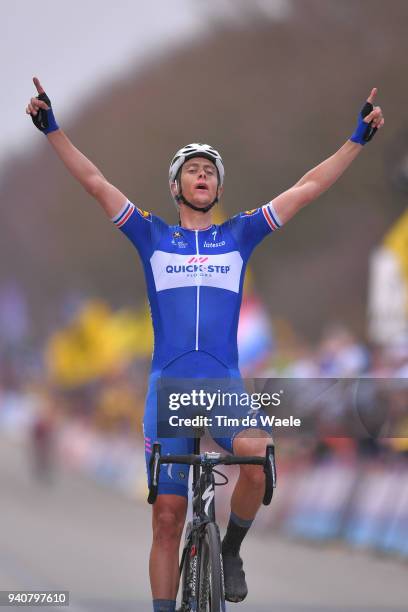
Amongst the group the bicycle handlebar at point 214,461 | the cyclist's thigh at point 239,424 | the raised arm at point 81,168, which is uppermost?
the raised arm at point 81,168

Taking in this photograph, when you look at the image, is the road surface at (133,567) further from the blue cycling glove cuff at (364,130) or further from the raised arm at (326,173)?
the blue cycling glove cuff at (364,130)

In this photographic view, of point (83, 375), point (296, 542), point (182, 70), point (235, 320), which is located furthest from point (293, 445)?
point (182, 70)

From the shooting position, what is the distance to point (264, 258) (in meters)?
53.5

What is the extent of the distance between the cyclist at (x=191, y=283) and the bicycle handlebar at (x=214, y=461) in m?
0.15

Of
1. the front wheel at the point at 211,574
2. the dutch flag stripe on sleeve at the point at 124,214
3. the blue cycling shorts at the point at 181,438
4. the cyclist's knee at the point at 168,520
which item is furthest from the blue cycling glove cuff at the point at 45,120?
the front wheel at the point at 211,574

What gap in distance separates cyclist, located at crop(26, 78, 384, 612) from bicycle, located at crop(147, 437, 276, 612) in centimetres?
12

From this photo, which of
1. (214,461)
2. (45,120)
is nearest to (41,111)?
(45,120)

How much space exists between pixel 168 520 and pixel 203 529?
267mm

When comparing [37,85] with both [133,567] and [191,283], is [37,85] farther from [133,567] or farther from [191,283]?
[133,567]

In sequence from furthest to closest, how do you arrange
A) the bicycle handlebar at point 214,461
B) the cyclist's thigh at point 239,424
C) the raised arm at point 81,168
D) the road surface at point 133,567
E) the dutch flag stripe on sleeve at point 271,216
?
the road surface at point 133,567
the dutch flag stripe on sleeve at point 271,216
the raised arm at point 81,168
the cyclist's thigh at point 239,424
the bicycle handlebar at point 214,461

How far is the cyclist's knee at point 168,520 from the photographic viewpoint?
25.4 feet

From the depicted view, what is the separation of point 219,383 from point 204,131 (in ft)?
158

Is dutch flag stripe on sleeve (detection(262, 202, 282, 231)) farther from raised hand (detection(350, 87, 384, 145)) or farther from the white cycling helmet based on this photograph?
raised hand (detection(350, 87, 384, 145))

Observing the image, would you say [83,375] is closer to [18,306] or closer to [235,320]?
[235,320]
